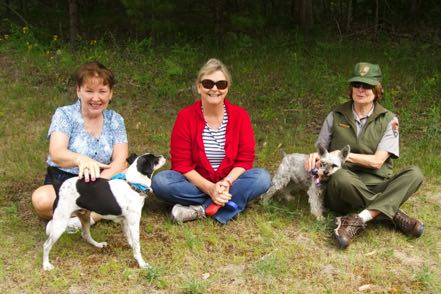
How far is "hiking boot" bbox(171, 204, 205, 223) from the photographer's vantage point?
14.9ft

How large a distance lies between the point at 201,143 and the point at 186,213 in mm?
657

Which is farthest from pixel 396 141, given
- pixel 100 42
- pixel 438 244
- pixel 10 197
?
pixel 100 42

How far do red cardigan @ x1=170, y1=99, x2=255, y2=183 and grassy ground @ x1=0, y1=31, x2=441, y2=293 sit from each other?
0.51 m

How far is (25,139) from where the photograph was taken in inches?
261

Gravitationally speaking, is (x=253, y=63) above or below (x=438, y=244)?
above

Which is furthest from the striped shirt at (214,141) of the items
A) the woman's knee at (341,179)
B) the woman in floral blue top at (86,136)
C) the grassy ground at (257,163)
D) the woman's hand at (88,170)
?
the woman's hand at (88,170)

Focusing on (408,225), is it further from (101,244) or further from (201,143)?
(101,244)

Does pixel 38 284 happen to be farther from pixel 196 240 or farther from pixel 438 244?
pixel 438 244

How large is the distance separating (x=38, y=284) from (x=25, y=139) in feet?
11.3

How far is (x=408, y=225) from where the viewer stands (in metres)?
4.34

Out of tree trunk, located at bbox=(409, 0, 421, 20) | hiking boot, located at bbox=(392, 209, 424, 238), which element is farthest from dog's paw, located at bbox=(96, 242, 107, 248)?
tree trunk, located at bbox=(409, 0, 421, 20)

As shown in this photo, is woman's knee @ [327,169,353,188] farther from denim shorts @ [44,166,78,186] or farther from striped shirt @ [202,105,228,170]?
denim shorts @ [44,166,78,186]

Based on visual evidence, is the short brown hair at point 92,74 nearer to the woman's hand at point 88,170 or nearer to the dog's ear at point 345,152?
the woman's hand at point 88,170

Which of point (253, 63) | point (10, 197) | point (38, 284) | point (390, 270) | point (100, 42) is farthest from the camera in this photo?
point (100, 42)
